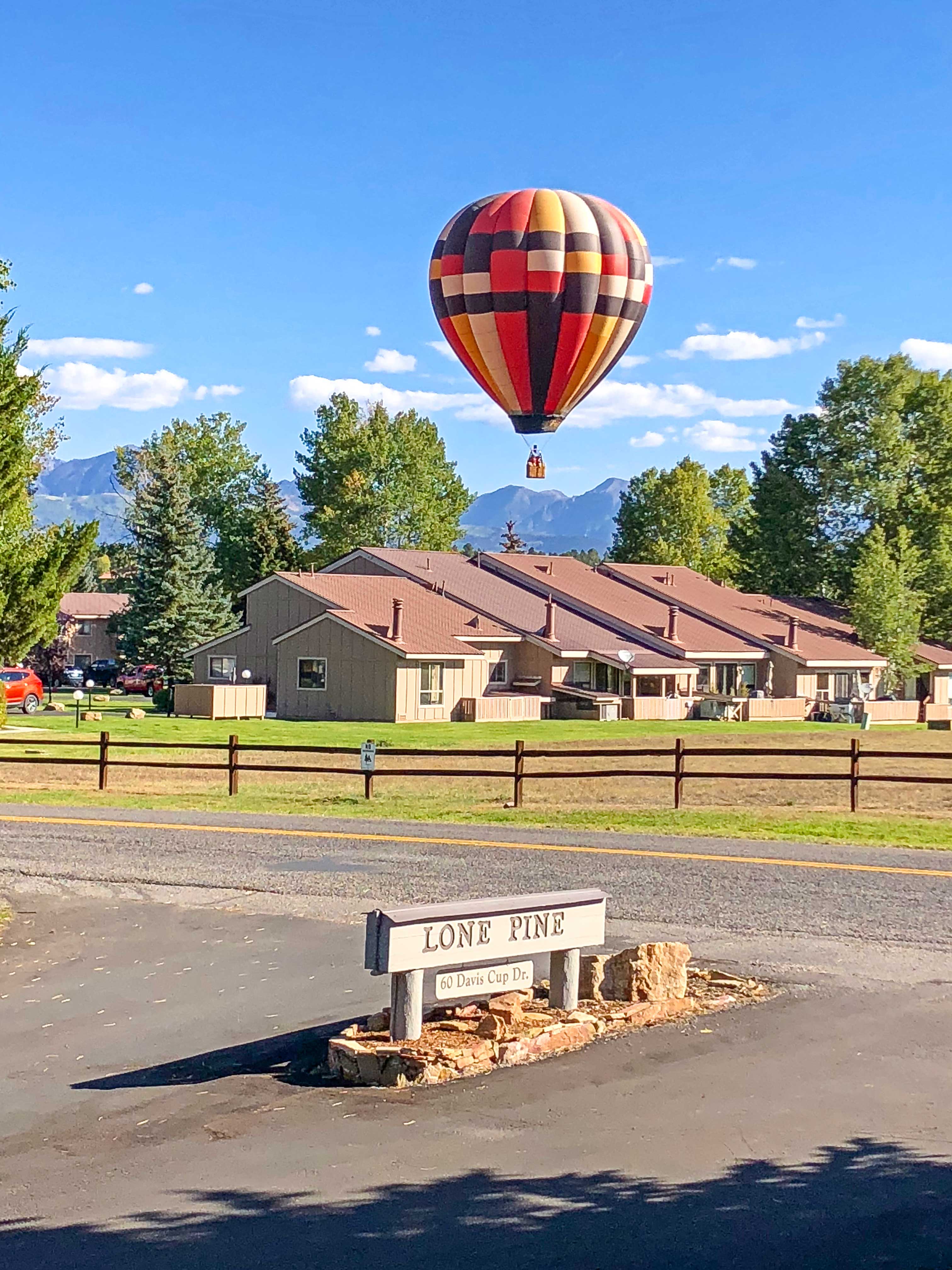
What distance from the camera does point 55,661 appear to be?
74062 millimetres

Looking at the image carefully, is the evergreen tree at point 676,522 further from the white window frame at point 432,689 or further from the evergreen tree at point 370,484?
the white window frame at point 432,689

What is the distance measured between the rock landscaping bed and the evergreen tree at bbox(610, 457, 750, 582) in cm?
9023

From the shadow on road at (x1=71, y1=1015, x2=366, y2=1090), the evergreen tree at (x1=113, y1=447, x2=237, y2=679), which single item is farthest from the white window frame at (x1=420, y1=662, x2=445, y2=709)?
the shadow on road at (x1=71, y1=1015, x2=366, y2=1090)

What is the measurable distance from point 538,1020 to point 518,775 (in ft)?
47.5

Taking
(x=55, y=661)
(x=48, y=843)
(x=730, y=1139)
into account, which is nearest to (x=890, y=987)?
(x=730, y=1139)

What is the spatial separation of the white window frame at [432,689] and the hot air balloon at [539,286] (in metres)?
16.5

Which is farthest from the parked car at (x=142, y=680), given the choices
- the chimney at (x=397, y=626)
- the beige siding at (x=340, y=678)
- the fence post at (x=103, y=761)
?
the fence post at (x=103, y=761)

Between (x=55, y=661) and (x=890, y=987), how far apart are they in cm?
6780

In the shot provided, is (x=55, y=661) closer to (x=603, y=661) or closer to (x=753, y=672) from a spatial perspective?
Result: (x=603, y=661)

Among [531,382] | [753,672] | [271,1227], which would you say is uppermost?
[531,382]

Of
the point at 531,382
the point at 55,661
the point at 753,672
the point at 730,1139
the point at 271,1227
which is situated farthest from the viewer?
the point at 55,661

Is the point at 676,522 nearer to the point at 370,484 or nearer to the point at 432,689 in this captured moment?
the point at 370,484

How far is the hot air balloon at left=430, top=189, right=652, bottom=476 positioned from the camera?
3694 cm

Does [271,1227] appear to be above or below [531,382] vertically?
below
